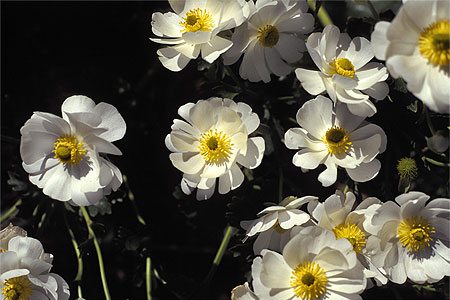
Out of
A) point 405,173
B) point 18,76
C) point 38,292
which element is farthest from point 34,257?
point 405,173

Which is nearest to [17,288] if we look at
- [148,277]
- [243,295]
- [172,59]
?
[148,277]

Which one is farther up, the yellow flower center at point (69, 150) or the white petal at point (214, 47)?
the white petal at point (214, 47)

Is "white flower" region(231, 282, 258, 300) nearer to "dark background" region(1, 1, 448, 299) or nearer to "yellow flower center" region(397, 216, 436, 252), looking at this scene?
"dark background" region(1, 1, 448, 299)

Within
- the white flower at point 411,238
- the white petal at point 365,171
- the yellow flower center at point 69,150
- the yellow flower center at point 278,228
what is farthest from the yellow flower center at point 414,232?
the yellow flower center at point 69,150

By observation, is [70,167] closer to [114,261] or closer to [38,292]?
[38,292]

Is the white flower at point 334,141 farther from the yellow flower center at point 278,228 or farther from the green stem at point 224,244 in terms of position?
the green stem at point 224,244

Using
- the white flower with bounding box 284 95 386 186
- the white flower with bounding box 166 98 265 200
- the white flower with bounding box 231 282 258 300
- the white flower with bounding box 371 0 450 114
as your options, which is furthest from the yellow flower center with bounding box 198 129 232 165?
the white flower with bounding box 371 0 450 114
